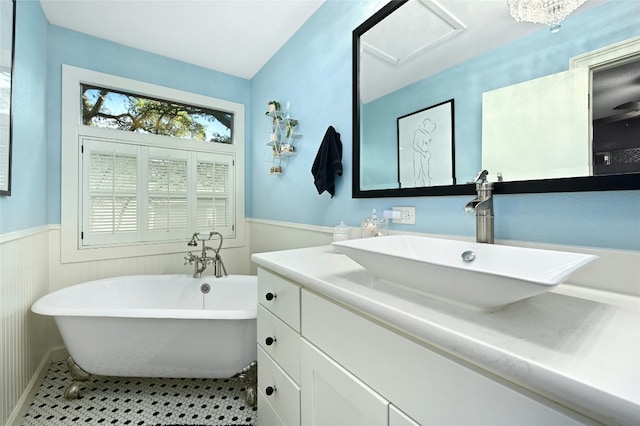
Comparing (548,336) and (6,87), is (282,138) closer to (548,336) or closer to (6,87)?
Result: (6,87)

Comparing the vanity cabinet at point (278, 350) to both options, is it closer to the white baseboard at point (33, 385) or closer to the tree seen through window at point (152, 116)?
the white baseboard at point (33, 385)

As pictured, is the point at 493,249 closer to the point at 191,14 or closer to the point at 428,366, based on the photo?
the point at 428,366

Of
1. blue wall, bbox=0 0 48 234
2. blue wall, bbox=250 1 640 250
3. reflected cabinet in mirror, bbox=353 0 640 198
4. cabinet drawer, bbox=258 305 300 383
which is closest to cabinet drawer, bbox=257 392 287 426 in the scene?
cabinet drawer, bbox=258 305 300 383

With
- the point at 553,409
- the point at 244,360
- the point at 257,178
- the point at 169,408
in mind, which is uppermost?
the point at 257,178

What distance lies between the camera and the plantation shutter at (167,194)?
2.47 m

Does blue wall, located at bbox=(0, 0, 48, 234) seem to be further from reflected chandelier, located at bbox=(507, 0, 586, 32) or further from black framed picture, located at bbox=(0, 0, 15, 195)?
reflected chandelier, located at bbox=(507, 0, 586, 32)

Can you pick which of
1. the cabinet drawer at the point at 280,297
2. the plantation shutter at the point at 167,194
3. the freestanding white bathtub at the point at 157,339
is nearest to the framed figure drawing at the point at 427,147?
the cabinet drawer at the point at 280,297

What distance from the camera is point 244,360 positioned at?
1.60 metres

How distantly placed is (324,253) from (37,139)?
2.09 metres

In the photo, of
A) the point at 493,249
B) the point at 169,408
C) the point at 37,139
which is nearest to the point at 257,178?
the point at 37,139

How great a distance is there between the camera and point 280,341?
1101 mm

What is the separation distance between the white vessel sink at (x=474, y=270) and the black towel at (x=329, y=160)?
763 mm

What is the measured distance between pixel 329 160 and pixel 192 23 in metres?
1.55

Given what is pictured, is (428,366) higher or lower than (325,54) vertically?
lower
